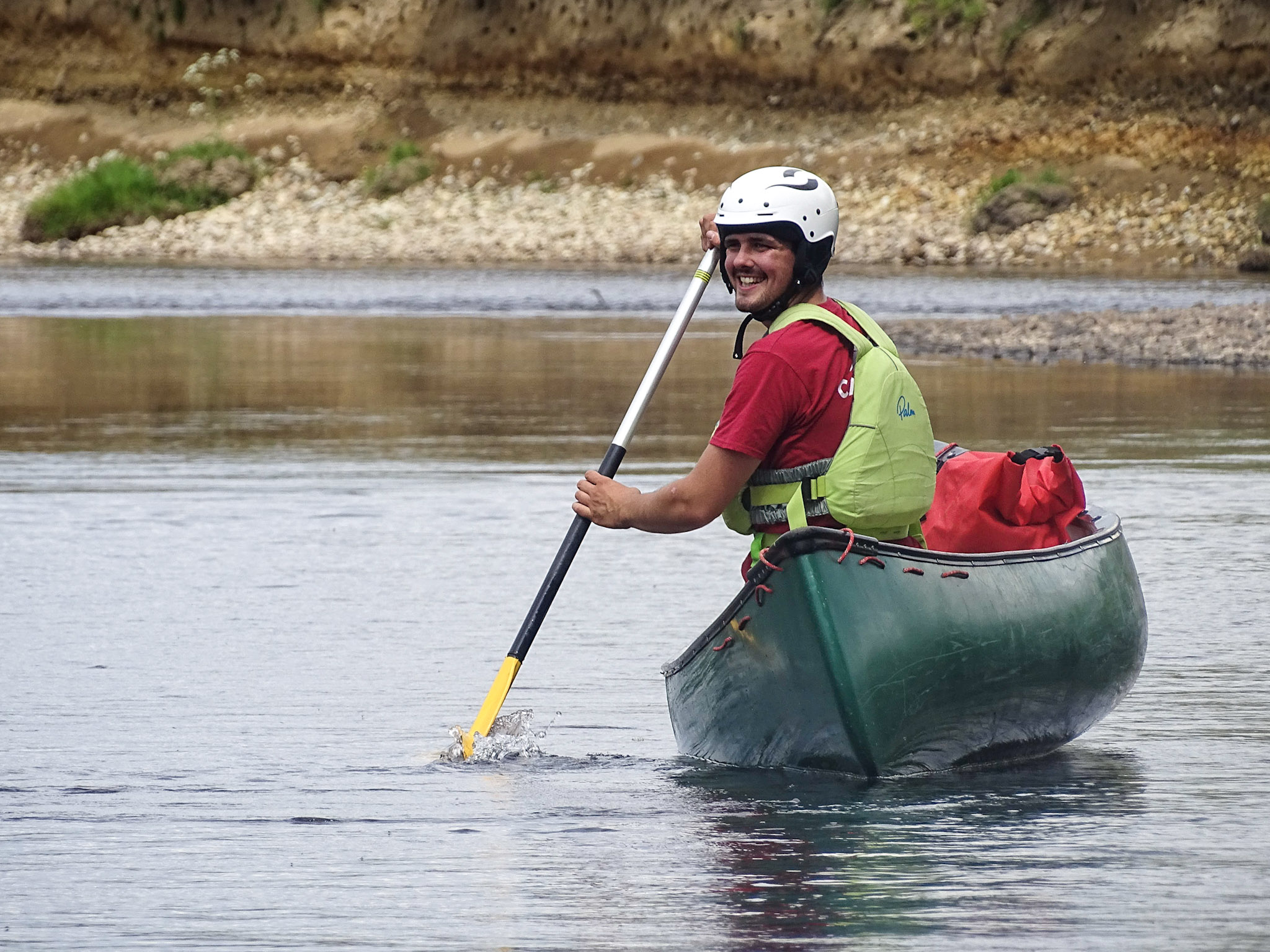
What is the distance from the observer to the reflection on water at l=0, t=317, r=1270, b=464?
1432 cm

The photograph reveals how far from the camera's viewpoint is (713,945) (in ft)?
15.0

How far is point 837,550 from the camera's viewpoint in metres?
5.61

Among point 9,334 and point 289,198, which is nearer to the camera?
point 9,334

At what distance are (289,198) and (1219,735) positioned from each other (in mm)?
50359

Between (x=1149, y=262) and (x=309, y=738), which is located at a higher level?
(x=309, y=738)

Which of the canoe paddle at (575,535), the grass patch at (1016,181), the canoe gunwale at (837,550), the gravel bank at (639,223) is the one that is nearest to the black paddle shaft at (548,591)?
the canoe paddle at (575,535)

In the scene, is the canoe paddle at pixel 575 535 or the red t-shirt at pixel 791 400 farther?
the canoe paddle at pixel 575 535

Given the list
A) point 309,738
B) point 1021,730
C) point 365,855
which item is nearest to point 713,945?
point 365,855

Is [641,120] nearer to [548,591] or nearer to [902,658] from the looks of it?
[548,591]

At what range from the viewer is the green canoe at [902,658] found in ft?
18.5

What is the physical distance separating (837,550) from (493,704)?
1.40 m

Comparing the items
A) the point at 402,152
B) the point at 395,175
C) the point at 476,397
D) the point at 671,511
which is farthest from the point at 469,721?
the point at 402,152

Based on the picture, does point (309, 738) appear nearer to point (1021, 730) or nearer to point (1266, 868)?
point (1021, 730)

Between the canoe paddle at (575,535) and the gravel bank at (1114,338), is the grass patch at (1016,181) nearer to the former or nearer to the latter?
the gravel bank at (1114,338)
